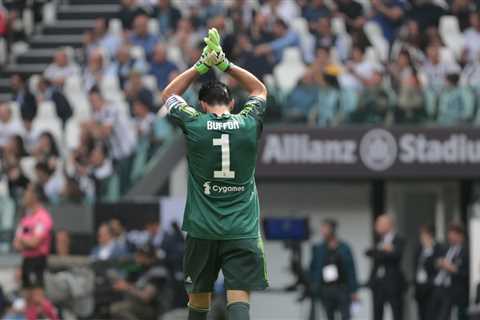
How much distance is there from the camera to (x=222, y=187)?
Answer: 31.4 ft

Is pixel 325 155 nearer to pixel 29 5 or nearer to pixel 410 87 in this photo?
pixel 410 87

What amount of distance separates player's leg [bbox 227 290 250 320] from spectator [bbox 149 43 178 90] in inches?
494

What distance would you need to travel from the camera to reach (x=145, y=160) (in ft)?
65.2

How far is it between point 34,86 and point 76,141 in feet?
9.49

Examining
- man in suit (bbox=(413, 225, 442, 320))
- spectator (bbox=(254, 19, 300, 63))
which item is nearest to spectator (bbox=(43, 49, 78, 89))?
spectator (bbox=(254, 19, 300, 63))

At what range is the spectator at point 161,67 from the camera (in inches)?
865

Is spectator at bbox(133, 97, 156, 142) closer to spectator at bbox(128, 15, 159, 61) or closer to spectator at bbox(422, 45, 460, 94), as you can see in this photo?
spectator at bbox(128, 15, 159, 61)

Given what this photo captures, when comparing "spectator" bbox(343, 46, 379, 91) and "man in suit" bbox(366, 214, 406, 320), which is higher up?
"spectator" bbox(343, 46, 379, 91)

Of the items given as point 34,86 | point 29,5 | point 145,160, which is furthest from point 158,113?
point 29,5

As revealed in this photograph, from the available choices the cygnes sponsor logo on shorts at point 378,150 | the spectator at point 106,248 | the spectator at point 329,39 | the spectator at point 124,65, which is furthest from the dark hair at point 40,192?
the spectator at point 329,39

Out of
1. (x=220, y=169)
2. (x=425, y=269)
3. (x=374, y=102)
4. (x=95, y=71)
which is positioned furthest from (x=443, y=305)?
(x=220, y=169)

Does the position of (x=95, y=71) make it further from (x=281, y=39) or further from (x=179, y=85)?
(x=179, y=85)

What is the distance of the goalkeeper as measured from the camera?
9508 millimetres

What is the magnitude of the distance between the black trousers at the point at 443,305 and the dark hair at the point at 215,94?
9.45 meters
